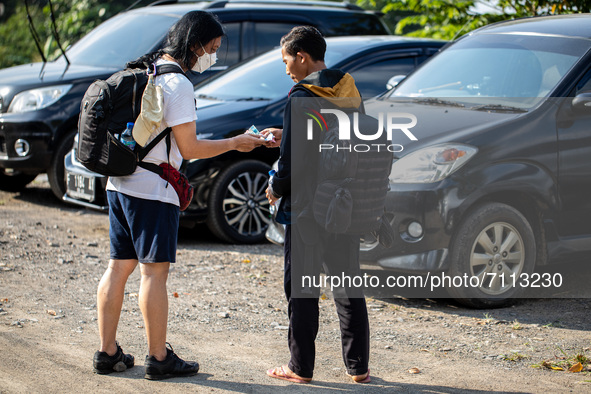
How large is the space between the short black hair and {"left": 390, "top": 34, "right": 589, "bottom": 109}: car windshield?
212 centimetres

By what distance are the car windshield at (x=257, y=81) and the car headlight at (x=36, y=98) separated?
146cm

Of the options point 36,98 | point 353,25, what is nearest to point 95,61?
point 36,98

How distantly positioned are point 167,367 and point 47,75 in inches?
206

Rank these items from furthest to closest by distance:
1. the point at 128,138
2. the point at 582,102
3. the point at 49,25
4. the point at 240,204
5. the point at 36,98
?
the point at 49,25
the point at 36,98
the point at 240,204
the point at 582,102
the point at 128,138

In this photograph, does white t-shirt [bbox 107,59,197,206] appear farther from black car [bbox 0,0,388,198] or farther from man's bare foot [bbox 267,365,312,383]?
black car [bbox 0,0,388,198]

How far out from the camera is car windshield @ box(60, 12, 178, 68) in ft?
27.9

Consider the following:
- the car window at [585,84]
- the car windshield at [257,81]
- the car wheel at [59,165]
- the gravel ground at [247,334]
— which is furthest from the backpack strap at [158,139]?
the car wheel at [59,165]

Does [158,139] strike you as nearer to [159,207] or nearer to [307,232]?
[159,207]

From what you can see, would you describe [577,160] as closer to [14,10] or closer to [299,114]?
[299,114]

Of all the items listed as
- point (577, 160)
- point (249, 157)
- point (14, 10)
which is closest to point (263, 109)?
point (249, 157)

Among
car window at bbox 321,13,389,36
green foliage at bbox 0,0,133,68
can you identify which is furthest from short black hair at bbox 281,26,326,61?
green foliage at bbox 0,0,133,68

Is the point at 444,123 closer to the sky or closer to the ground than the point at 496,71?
closer to the ground

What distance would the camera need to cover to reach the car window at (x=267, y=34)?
9.02m

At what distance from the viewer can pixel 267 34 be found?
9.08 m
